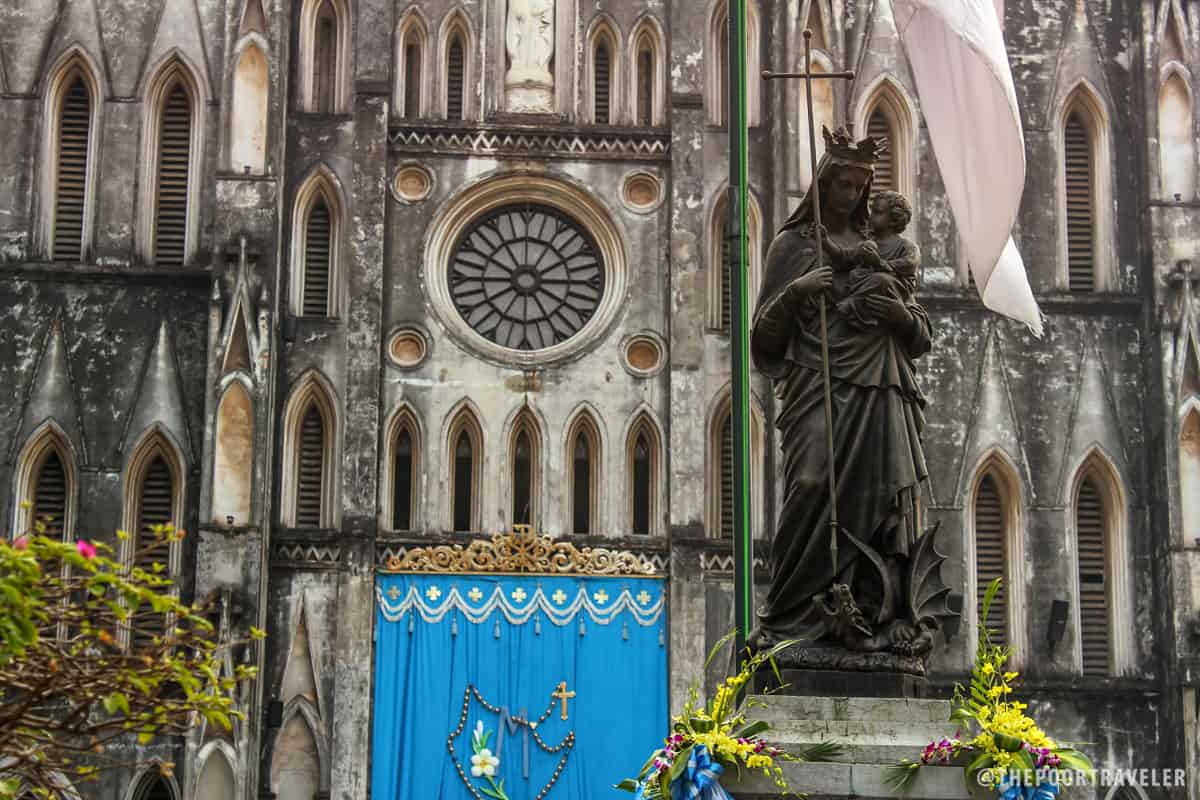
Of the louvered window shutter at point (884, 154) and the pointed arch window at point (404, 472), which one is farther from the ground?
the louvered window shutter at point (884, 154)

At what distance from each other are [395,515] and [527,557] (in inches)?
57.6

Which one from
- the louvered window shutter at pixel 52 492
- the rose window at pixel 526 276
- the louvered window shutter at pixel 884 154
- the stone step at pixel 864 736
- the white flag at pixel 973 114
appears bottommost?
the stone step at pixel 864 736

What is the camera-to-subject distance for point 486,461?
77.1 ft

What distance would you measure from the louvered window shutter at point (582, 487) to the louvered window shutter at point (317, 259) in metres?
3.04

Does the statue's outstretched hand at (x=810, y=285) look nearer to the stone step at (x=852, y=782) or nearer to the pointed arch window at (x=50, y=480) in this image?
the stone step at (x=852, y=782)

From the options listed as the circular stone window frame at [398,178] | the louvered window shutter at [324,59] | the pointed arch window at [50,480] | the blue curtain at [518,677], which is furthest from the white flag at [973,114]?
the pointed arch window at [50,480]

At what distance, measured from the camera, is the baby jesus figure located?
8.34 m

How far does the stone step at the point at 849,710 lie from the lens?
759 cm

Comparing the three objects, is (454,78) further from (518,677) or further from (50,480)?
(518,677)

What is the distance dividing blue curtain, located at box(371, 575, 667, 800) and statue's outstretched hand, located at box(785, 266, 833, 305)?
14.5 meters

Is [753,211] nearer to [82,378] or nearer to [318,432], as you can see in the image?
[318,432]

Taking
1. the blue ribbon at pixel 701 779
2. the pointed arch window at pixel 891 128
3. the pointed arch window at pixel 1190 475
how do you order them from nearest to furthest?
the blue ribbon at pixel 701 779, the pointed arch window at pixel 1190 475, the pointed arch window at pixel 891 128

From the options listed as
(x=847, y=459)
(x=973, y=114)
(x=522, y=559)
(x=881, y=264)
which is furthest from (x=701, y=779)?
(x=522, y=559)

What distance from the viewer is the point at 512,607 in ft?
75.2
